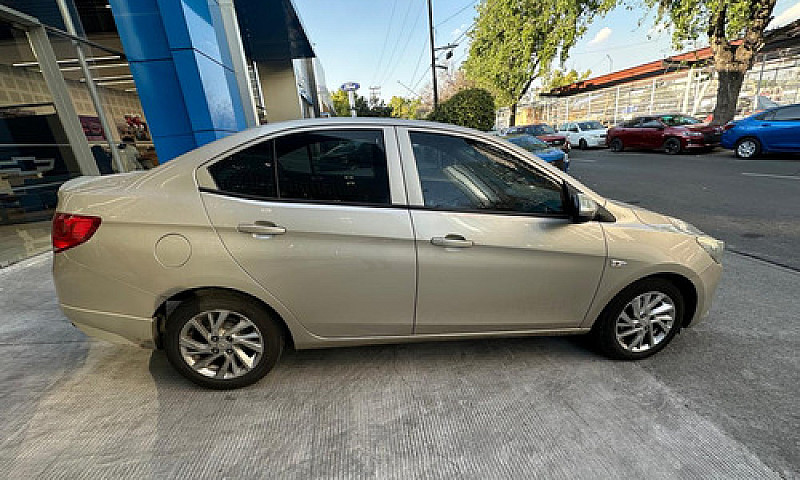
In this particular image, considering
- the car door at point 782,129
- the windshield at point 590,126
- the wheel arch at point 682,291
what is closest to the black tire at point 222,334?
the wheel arch at point 682,291

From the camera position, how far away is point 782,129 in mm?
10984

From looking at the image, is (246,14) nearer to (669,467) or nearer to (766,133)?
(669,467)

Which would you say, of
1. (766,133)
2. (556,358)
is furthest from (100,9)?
(766,133)

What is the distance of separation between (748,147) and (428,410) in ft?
50.8

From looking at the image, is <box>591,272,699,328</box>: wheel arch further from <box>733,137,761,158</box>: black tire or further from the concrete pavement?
<box>733,137,761,158</box>: black tire

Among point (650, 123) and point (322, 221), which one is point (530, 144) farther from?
point (650, 123)

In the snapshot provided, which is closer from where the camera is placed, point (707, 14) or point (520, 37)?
point (707, 14)

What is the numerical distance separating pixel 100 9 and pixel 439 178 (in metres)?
8.22

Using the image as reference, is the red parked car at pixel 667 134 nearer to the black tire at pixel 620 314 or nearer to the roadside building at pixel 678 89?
the roadside building at pixel 678 89

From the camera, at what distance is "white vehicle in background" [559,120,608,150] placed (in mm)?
19844

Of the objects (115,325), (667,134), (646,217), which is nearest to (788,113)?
(667,134)

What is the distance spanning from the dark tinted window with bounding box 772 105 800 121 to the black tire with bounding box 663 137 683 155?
3.13 meters

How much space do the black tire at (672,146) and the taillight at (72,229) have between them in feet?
59.6

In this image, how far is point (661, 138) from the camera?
15195mm
